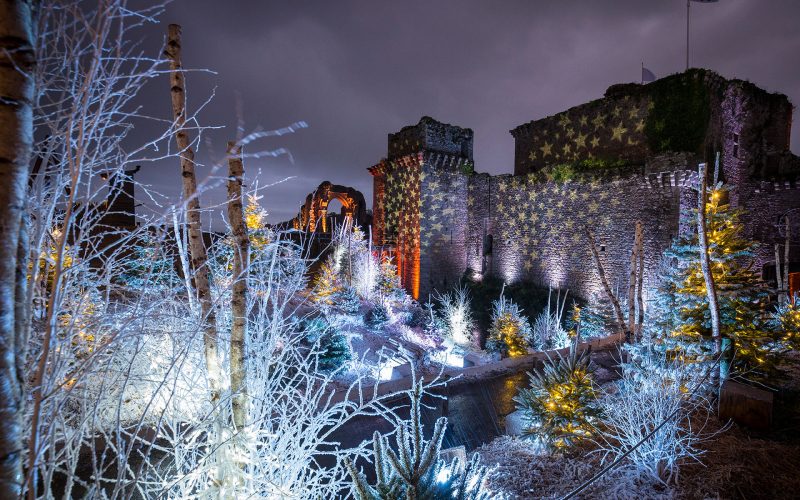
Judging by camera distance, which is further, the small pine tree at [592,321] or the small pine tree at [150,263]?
the small pine tree at [592,321]

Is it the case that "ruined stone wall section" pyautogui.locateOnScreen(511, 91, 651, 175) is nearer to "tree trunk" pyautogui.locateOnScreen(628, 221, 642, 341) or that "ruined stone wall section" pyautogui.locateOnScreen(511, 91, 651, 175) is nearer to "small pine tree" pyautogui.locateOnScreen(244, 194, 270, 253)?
"tree trunk" pyautogui.locateOnScreen(628, 221, 642, 341)

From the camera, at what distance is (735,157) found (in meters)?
14.0

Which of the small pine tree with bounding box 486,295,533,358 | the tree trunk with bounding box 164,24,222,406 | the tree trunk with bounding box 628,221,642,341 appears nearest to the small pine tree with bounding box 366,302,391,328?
the small pine tree with bounding box 486,295,533,358

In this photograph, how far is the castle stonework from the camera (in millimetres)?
12578

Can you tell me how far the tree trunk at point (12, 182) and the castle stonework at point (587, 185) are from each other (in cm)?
1370

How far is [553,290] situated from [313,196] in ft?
48.6

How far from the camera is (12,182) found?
89cm

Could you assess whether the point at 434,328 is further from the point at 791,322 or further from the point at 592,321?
the point at 791,322

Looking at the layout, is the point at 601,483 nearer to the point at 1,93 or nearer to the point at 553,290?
the point at 1,93

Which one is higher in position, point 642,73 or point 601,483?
point 642,73

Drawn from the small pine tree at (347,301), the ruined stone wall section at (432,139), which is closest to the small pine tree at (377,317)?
the small pine tree at (347,301)

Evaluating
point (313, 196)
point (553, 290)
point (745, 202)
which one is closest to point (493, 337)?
point (553, 290)

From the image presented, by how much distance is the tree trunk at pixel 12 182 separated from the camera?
871 millimetres

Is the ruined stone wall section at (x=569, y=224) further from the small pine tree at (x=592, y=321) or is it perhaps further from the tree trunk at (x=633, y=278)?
the tree trunk at (x=633, y=278)
